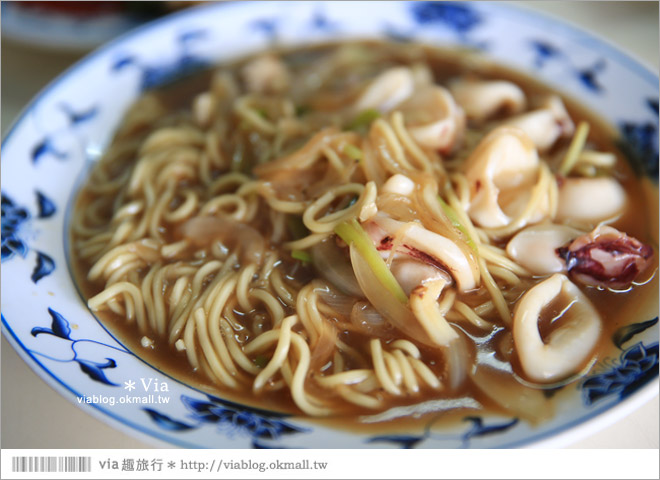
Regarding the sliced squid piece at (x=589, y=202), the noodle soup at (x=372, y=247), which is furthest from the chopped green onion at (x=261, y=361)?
the sliced squid piece at (x=589, y=202)

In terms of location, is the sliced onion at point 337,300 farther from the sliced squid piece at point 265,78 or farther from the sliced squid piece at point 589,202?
the sliced squid piece at point 265,78

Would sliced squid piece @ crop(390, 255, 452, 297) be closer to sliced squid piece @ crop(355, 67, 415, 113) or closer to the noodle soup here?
the noodle soup

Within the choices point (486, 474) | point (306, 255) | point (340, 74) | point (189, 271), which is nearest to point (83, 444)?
point (189, 271)

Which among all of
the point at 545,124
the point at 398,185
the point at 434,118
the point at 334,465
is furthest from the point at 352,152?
the point at 334,465

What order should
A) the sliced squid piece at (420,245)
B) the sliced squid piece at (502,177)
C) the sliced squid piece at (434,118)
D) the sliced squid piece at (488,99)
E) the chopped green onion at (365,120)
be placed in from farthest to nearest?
the sliced squid piece at (488,99), the chopped green onion at (365,120), the sliced squid piece at (434,118), the sliced squid piece at (502,177), the sliced squid piece at (420,245)

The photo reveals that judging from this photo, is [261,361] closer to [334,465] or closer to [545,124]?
[334,465]

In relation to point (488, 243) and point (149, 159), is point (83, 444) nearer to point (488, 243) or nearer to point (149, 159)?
point (149, 159)
